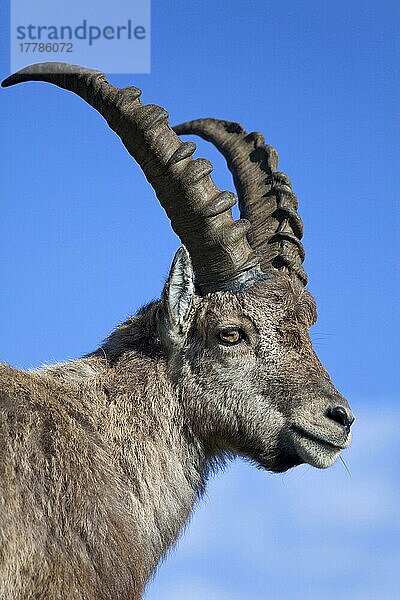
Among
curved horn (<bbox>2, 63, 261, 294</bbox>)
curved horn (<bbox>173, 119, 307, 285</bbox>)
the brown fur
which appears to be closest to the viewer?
the brown fur

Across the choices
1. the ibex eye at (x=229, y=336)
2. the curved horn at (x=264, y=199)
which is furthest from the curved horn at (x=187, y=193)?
the curved horn at (x=264, y=199)

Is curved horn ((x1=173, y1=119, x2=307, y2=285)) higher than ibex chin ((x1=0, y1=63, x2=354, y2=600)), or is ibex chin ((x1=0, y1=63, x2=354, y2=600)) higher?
curved horn ((x1=173, y1=119, x2=307, y2=285))

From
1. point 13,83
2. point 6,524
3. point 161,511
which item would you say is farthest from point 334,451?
point 13,83

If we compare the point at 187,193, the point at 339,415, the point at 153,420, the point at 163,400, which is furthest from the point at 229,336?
the point at 187,193

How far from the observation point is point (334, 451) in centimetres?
1109

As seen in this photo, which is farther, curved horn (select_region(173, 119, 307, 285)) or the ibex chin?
curved horn (select_region(173, 119, 307, 285))

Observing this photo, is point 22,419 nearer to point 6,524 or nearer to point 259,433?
point 6,524

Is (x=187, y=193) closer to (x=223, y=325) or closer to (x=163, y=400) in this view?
(x=223, y=325)

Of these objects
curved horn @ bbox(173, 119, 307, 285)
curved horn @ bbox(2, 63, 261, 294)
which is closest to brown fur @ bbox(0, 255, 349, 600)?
curved horn @ bbox(2, 63, 261, 294)

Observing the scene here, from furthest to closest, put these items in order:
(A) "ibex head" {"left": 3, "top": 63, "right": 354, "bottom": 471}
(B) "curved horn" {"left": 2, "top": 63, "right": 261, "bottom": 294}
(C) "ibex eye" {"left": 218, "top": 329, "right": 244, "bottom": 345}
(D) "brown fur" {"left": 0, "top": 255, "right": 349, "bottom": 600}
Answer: (B) "curved horn" {"left": 2, "top": 63, "right": 261, "bottom": 294} < (C) "ibex eye" {"left": 218, "top": 329, "right": 244, "bottom": 345} < (A) "ibex head" {"left": 3, "top": 63, "right": 354, "bottom": 471} < (D) "brown fur" {"left": 0, "top": 255, "right": 349, "bottom": 600}

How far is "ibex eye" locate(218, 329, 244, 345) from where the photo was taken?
1147cm

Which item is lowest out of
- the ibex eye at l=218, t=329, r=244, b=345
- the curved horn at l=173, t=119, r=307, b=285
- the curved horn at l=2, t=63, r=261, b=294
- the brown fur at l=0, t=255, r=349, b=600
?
the brown fur at l=0, t=255, r=349, b=600

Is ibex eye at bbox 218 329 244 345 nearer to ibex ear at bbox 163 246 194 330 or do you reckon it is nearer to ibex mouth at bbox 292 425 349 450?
ibex ear at bbox 163 246 194 330

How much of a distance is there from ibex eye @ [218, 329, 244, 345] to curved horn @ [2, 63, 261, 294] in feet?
1.90
